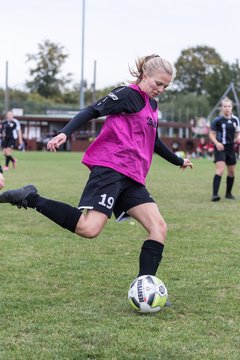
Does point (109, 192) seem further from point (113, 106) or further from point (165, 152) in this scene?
point (165, 152)

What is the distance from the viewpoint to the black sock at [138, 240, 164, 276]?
423cm

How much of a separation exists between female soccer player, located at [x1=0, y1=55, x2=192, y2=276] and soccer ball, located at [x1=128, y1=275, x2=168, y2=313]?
174 millimetres

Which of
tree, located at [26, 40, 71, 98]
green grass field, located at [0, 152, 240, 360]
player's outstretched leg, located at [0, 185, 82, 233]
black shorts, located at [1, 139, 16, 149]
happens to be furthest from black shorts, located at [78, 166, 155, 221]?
tree, located at [26, 40, 71, 98]

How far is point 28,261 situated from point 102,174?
1787 mm

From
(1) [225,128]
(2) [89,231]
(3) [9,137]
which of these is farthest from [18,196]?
(3) [9,137]

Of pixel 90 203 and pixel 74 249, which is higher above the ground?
pixel 90 203

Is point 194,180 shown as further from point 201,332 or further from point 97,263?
point 201,332

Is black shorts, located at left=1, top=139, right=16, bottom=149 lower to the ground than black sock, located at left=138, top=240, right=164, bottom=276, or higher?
lower

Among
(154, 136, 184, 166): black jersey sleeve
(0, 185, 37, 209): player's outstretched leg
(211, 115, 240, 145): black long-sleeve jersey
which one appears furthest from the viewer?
(211, 115, 240, 145): black long-sleeve jersey

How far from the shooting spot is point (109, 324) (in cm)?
368

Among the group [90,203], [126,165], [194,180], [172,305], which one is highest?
[126,165]

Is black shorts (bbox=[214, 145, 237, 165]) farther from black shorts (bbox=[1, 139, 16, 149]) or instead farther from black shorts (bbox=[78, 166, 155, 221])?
black shorts (bbox=[1, 139, 16, 149])

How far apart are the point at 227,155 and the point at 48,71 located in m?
70.4

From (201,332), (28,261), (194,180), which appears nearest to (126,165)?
(201,332)
